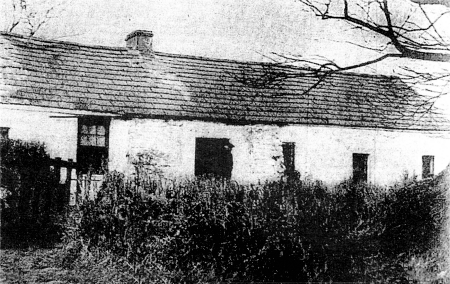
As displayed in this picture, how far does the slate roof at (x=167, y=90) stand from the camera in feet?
41.0

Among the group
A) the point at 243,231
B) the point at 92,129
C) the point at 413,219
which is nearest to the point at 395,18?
the point at 413,219

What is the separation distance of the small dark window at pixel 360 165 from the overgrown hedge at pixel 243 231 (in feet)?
26.9

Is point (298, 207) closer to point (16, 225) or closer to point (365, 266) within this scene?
point (365, 266)

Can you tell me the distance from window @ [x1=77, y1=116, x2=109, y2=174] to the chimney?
11.4 ft

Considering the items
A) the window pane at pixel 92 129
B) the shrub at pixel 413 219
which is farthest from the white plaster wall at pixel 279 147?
the shrub at pixel 413 219

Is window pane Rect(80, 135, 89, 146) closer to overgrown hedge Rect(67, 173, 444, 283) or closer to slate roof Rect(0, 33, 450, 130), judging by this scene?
slate roof Rect(0, 33, 450, 130)

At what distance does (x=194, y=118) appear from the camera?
1357cm

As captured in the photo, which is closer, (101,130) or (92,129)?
(92,129)

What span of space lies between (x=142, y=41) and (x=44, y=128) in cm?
485

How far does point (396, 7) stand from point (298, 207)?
537 cm

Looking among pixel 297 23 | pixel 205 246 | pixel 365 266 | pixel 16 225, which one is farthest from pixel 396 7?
pixel 16 225

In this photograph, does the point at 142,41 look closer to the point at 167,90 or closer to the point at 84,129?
the point at 167,90

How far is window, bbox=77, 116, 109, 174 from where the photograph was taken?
1238 cm

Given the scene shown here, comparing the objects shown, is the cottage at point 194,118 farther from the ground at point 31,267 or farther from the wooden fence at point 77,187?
the ground at point 31,267
